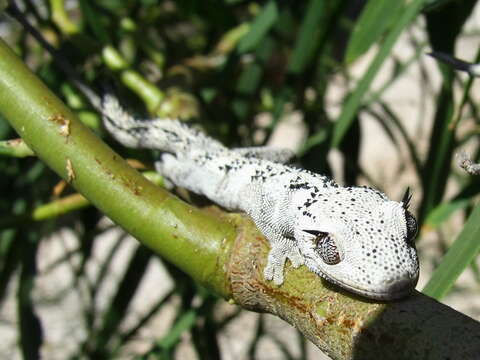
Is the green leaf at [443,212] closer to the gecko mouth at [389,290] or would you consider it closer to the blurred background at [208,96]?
the blurred background at [208,96]

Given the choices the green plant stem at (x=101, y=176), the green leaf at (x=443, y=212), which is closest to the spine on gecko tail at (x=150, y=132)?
the green leaf at (x=443, y=212)

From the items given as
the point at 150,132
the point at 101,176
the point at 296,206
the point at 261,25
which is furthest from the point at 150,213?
the point at 261,25

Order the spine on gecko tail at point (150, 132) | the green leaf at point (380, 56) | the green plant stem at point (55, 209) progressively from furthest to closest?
the spine on gecko tail at point (150, 132) < the green plant stem at point (55, 209) < the green leaf at point (380, 56)

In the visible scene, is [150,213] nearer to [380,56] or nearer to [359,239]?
[359,239]

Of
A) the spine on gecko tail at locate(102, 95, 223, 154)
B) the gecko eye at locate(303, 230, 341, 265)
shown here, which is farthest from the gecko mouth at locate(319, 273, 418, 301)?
the spine on gecko tail at locate(102, 95, 223, 154)

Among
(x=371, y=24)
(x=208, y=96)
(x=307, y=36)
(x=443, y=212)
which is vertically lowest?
(x=443, y=212)

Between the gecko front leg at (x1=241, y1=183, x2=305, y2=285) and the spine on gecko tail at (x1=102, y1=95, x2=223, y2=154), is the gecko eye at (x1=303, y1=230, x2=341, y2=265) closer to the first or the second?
the gecko front leg at (x1=241, y1=183, x2=305, y2=285)

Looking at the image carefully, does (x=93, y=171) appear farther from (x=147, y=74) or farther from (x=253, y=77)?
(x=147, y=74)

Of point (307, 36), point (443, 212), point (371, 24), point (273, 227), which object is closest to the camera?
point (273, 227)
